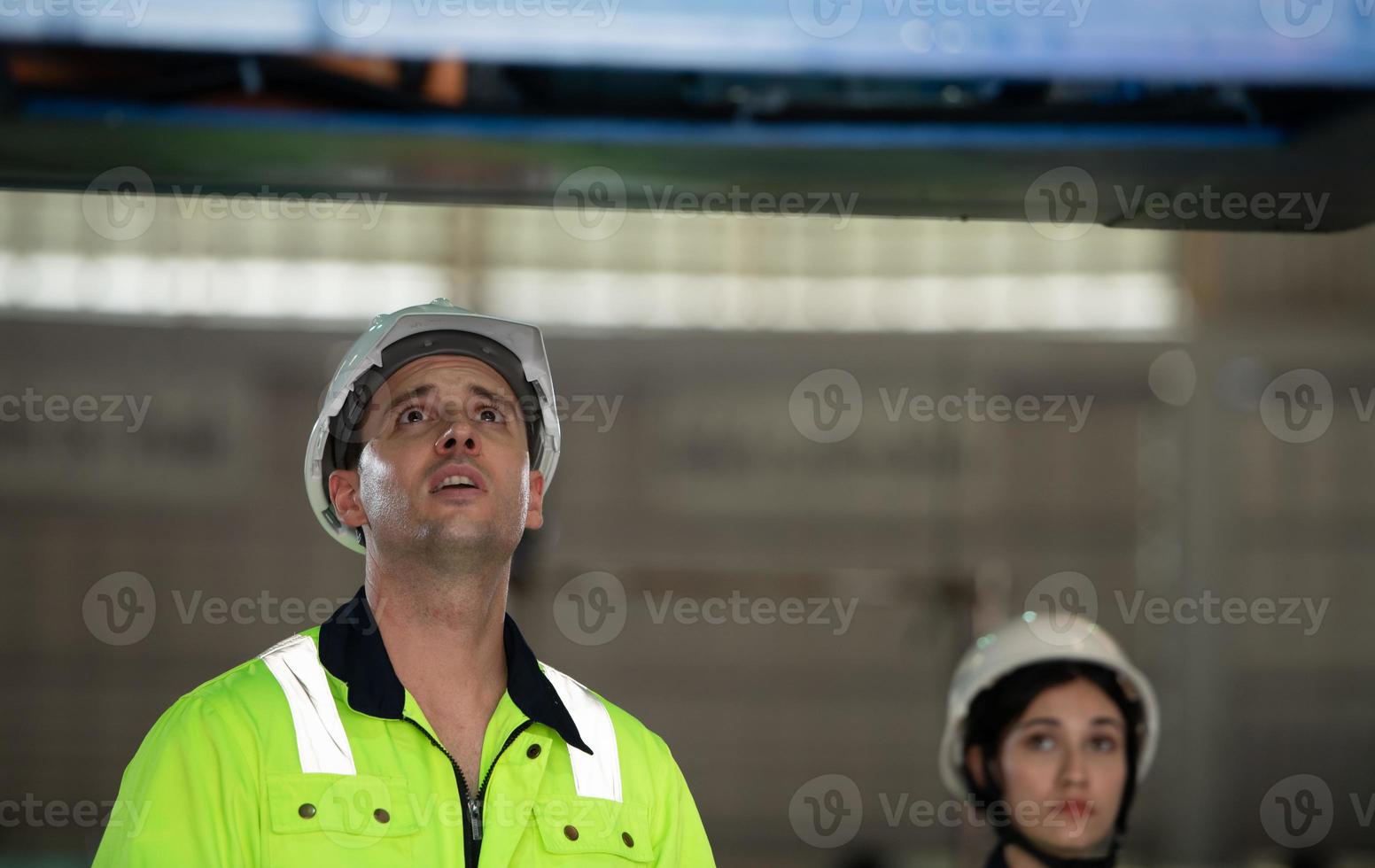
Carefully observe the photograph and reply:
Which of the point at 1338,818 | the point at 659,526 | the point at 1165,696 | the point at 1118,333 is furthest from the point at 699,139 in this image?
the point at 1338,818

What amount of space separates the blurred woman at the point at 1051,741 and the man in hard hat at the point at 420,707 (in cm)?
93

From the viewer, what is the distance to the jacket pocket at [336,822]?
6.36ft

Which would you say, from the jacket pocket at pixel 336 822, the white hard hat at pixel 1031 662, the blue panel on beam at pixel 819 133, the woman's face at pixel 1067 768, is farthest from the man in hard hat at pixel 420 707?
the white hard hat at pixel 1031 662

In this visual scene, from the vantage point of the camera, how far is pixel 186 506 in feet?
21.3

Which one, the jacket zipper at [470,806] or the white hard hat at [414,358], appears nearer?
the jacket zipper at [470,806]

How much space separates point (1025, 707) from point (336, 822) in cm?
166

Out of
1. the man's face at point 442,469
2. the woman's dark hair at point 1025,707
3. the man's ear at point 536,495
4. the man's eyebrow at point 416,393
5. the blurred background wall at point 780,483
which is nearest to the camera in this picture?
the man's face at point 442,469

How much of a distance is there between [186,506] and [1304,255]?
5.54m

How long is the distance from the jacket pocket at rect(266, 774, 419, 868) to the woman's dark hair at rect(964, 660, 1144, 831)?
1.53 m

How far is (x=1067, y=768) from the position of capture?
297cm

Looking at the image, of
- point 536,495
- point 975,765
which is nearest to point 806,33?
point 536,495

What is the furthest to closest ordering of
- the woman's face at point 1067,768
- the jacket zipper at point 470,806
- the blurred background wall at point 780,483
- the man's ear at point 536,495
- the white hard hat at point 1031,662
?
1. the blurred background wall at point 780,483
2. the white hard hat at point 1031,662
3. the woman's face at point 1067,768
4. the man's ear at point 536,495
5. the jacket zipper at point 470,806

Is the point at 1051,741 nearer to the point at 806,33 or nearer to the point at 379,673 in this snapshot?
the point at 379,673

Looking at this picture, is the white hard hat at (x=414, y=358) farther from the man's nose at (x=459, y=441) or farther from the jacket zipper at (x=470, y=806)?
the jacket zipper at (x=470, y=806)
